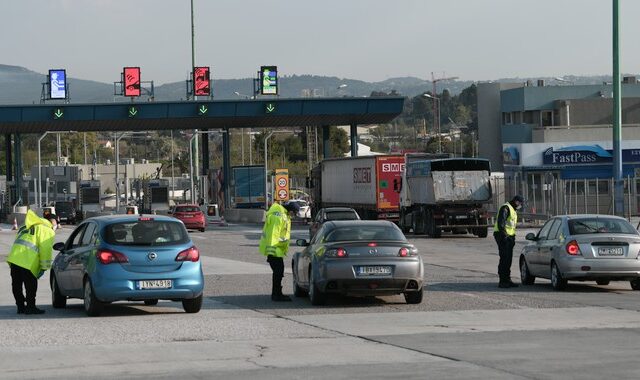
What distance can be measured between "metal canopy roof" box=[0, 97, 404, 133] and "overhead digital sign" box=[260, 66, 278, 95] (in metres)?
0.54

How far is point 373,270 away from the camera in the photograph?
19.6m

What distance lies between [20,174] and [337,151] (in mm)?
74077

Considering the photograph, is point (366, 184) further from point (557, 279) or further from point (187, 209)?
point (557, 279)

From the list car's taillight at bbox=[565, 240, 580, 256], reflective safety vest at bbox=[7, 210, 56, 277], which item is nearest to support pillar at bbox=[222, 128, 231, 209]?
car's taillight at bbox=[565, 240, 580, 256]

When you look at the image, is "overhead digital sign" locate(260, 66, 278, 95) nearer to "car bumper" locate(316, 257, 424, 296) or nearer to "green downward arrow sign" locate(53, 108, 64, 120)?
"green downward arrow sign" locate(53, 108, 64, 120)

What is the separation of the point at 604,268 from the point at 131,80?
4846cm

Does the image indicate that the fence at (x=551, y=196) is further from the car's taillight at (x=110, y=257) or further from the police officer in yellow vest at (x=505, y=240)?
the car's taillight at (x=110, y=257)

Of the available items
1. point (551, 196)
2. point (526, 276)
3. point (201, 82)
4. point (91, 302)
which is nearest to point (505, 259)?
point (526, 276)

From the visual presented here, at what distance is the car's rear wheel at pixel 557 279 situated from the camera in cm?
2278

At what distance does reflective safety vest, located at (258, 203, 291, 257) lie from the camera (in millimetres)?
21125

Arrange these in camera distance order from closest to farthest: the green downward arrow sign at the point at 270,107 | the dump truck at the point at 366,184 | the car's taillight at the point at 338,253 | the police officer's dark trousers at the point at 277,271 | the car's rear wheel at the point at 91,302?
1. the car's rear wheel at the point at 91,302
2. the car's taillight at the point at 338,253
3. the police officer's dark trousers at the point at 277,271
4. the dump truck at the point at 366,184
5. the green downward arrow sign at the point at 270,107

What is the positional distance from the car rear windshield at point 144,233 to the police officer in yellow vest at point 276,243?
7.74 feet

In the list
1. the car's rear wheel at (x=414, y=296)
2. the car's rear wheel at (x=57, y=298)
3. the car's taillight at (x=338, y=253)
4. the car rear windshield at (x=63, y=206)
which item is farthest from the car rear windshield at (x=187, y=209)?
the car's taillight at (x=338, y=253)

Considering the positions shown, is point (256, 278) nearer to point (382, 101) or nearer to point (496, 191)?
point (496, 191)
